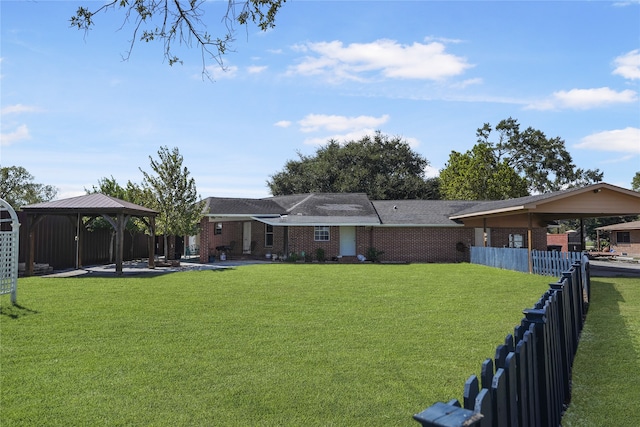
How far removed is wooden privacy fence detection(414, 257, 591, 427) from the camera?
1701 millimetres

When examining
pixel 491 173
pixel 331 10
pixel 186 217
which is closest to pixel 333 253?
pixel 186 217

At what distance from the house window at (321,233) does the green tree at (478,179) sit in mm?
22702

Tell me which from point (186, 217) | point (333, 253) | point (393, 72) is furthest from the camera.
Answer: point (333, 253)

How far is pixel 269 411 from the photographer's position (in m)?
4.10

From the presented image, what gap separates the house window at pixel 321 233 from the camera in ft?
85.2

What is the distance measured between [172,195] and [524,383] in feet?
71.2

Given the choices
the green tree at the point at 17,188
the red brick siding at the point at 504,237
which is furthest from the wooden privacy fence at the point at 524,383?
the green tree at the point at 17,188

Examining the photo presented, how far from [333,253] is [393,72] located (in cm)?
1593

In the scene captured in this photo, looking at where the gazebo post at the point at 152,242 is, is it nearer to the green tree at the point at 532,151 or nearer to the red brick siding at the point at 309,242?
the red brick siding at the point at 309,242

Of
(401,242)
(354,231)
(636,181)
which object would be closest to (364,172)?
(354,231)

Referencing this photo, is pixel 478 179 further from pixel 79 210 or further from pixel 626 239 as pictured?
pixel 79 210

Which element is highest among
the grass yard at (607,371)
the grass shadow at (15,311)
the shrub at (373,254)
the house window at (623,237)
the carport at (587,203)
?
the carport at (587,203)

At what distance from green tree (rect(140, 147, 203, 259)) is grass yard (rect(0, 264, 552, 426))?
10.7 metres

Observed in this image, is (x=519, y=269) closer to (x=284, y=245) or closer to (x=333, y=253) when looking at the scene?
(x=333, y=253)
